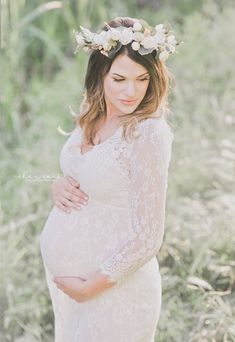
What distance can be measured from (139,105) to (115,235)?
416 mm

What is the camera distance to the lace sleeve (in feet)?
9.54

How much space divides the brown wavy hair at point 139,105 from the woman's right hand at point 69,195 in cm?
16

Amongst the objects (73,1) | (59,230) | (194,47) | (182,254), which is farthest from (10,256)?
(73,1)

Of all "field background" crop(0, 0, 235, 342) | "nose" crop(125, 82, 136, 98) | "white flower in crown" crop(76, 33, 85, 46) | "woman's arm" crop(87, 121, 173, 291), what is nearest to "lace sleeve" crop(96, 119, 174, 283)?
"woman's arm" crop(87, 121, 173, 291)

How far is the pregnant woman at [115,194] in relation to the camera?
9.66 feet

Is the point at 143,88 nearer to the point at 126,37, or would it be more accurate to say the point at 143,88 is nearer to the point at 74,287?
the point at 126,37

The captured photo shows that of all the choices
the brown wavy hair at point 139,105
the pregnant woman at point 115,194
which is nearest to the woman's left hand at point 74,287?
the pregnant woman at point 115,194

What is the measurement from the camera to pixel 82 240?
3.13 metres

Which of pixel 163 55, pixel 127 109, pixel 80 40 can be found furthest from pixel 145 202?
pixel 80 40

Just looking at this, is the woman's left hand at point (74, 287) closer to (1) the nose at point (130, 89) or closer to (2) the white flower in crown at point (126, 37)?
(1) the nose at point (130, 89)

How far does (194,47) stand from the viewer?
7148mm

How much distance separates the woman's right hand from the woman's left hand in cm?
23

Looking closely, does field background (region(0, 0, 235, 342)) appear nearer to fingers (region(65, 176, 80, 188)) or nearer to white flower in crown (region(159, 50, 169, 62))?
fingers (region(65, 176, 80, 188))

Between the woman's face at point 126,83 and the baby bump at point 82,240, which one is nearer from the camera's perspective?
the woman's face at point 126,83
